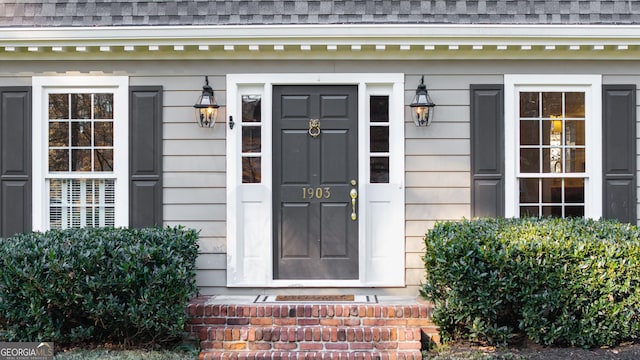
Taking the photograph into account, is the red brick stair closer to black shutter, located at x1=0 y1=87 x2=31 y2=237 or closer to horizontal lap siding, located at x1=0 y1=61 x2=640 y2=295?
horizontal lap siding, located at x1=0 y1=61 x2=640 y2=295

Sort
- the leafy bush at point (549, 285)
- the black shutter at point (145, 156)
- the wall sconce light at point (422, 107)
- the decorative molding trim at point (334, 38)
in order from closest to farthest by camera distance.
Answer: the leafy bush at point (549, 285) < the decorative molding trim at point (334, 38) < the wall sconce light at point (422, 107) < the black shutter at point (145, 156)

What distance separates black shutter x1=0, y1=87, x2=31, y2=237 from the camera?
5.12 m

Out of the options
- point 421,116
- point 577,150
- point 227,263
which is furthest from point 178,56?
point 577,150

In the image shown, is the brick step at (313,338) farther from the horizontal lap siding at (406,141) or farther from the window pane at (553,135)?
the window pane at (553,135)

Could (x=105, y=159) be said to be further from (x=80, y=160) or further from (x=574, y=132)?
(x=574, y=132)

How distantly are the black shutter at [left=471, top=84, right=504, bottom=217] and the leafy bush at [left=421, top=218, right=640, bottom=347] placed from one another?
2.76 ft

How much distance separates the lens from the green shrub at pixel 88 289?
4.11 meters

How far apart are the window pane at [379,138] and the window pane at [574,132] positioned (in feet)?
5.92

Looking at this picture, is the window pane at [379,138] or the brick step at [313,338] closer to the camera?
the brick step at [313,338]

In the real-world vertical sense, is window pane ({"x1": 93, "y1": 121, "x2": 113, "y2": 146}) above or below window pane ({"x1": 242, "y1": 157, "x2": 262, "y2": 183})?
above

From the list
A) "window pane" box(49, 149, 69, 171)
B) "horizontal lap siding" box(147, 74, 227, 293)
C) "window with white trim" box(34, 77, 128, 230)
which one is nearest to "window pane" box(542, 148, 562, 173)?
"horizontal lap siding" box(147, 74, 227, 293)

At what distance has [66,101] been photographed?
5.20 metres

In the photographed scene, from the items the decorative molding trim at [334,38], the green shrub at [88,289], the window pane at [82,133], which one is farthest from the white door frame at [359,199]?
the window pane at [82,133]

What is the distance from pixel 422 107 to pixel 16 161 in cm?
407
